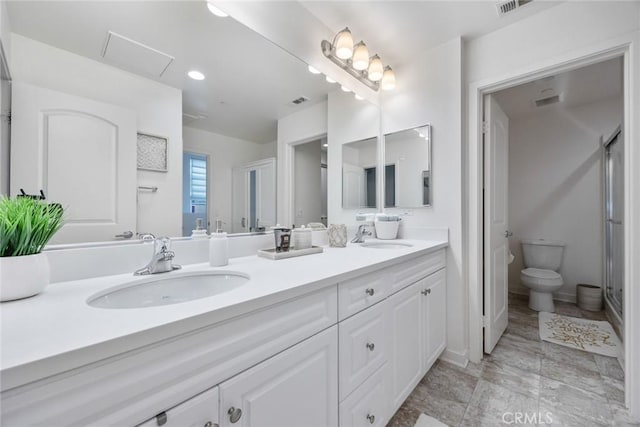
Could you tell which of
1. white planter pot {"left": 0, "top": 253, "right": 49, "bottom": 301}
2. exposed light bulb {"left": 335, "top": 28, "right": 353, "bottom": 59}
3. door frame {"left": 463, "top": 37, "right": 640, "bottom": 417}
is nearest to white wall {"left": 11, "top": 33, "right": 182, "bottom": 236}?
white planter pot {"left": 0, "top": 253, "right": 49, "bottom": 301}

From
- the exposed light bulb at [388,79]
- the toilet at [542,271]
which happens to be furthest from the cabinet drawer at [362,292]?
the toilet at [542,271]

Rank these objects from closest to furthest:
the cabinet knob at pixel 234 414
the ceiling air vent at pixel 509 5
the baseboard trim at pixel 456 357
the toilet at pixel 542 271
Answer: the cabinet knob at pixel 234 414 < the ceiling air vent at pixel 509 5 < the baseboard trim at pixel 456 357 < the toilet at pixel 542 271

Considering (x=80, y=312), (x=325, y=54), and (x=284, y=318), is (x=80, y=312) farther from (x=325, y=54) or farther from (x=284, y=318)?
(x=325, y=54)

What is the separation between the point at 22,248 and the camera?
0.68 metres

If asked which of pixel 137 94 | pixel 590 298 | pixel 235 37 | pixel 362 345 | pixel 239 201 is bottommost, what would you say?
pixel 590 298

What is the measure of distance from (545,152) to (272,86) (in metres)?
3.46

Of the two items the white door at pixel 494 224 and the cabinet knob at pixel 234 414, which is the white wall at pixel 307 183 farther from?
the white door at pixel 494 224

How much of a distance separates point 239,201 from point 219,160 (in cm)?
22

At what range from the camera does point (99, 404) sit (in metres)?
0.46

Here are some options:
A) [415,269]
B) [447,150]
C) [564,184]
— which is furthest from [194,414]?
[564,184]

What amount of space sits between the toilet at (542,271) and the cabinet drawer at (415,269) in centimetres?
165

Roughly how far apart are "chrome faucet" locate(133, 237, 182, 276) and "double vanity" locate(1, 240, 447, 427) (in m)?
0.05

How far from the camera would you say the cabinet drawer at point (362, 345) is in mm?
973

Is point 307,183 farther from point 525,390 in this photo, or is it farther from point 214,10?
point 525,390
